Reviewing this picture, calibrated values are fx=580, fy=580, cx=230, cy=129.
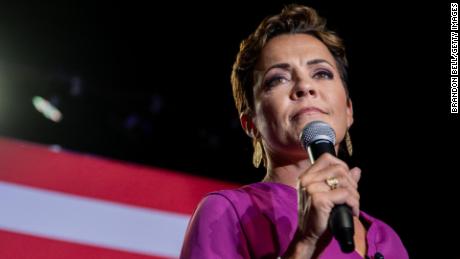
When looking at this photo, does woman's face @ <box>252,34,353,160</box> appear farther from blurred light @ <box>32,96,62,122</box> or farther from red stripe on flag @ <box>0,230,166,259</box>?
blurred light @ <box>32,96,62,122</box>

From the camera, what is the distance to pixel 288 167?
61.4 inches

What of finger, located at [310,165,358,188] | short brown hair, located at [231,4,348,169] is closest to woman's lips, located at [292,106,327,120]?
short brown hair, located at [231,4,348,169]

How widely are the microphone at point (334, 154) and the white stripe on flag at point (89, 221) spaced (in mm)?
1533

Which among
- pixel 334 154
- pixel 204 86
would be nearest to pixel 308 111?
Answer: pixel 334 154

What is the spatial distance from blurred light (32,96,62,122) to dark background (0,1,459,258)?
32 mm

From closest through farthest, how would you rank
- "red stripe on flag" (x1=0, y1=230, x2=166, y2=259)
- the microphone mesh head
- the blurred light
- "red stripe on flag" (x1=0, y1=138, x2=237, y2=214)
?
the microphone mesh head
"red stripe on flag" (x1=0, y1=230, x2=166, y2=259)
"red stripe on flag" (x1=0, y1=138, x2=237, y2=214)
the blurred light

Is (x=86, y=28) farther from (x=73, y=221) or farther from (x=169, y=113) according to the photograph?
(x=73, y=221)

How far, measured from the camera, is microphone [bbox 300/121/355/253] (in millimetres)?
928

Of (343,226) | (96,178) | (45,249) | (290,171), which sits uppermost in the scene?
(343,226)

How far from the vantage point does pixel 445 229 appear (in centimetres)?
321

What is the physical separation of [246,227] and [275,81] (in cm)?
45

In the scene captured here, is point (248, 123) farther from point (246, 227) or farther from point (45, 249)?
point (45, 249)

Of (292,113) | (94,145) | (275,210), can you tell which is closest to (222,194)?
(275,210)

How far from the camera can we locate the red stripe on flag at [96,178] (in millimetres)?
2545
